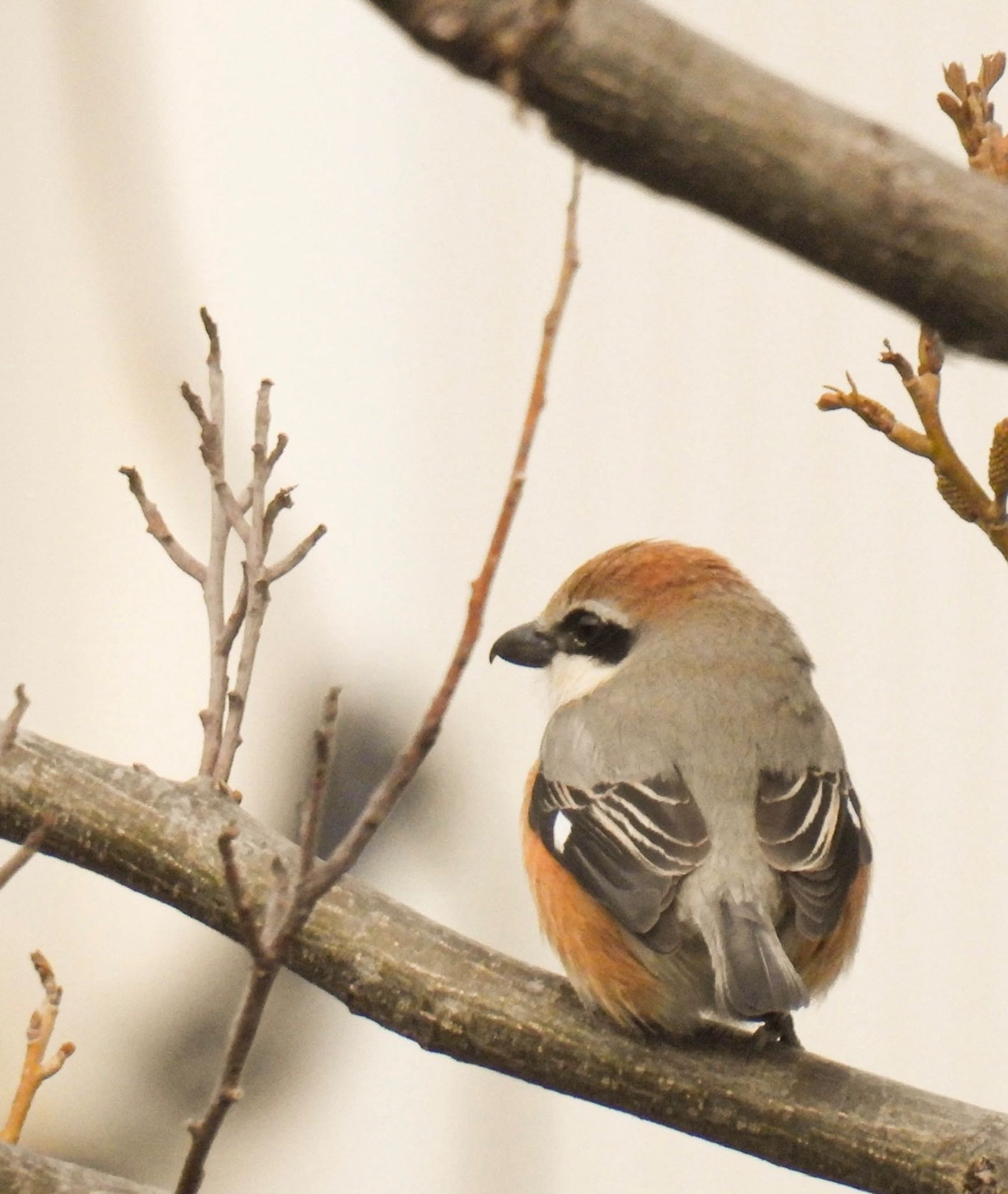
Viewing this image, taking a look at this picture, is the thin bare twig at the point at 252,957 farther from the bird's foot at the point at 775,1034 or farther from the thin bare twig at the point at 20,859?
the bird's foot at the point at 775,1034

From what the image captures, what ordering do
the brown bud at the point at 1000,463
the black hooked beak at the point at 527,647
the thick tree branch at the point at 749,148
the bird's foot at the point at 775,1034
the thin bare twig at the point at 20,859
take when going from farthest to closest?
the black hooked beak at the point at 527,647 → the bird's foot at the point at 775,1034 → the brown bud at the point at 1000,463 → the thin bare twig at the point at 20,859 → the thick tree branch at the point at 749,148

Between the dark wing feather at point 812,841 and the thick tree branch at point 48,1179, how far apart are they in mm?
1282

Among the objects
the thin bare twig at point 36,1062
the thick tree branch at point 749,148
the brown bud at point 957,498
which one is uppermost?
the brown bud at point 957,498

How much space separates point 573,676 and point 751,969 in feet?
3.95

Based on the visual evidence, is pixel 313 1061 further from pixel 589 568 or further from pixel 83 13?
pixel 83 13

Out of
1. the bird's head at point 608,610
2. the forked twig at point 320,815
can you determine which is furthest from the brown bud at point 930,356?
the bird's head at point 608,610

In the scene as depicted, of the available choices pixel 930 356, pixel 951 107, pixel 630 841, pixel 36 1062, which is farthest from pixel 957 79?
pixel 36 1062

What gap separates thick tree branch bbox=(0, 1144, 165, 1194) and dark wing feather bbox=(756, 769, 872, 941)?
1282 millimetres

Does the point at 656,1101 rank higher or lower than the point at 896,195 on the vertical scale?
lower

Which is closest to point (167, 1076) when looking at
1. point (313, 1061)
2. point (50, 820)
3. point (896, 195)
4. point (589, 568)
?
point (313, 1061)

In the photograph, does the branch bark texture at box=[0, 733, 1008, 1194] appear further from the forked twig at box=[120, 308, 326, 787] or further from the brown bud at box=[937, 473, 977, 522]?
the brown bud at box=[937, 473, 977, 522]

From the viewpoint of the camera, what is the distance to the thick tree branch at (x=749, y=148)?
1.12 meters

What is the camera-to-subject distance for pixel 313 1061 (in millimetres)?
6227

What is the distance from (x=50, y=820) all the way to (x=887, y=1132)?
143 centimetres
